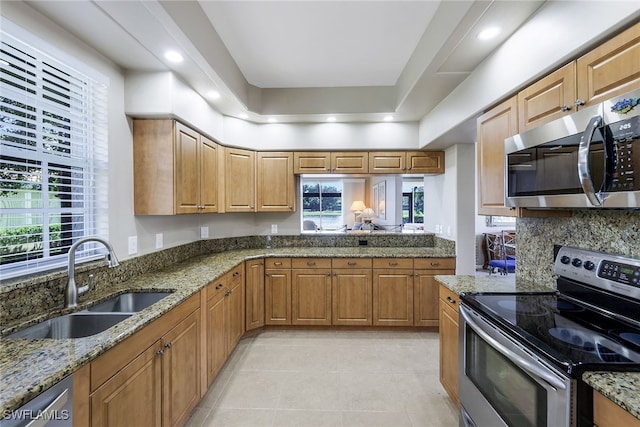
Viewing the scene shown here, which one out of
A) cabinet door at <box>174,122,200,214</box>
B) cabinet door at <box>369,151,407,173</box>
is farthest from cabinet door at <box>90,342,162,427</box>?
cabinet door at <box>369,151,407,173</box>

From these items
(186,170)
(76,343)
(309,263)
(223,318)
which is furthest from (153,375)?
(309,263)

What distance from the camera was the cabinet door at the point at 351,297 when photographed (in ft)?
11.1

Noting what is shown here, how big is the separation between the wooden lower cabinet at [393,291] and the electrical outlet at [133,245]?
7.58 ft

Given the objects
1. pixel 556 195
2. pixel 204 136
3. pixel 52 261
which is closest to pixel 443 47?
pixel 556 195

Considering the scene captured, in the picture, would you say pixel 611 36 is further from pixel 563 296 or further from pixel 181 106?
pixel 181 106

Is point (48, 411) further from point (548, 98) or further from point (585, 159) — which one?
point (548, 98)

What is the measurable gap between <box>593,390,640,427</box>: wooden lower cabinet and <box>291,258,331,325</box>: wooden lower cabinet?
8.38 feet

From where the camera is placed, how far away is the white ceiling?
1655mm

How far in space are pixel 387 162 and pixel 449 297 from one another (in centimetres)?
199

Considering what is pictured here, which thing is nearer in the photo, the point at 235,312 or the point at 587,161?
the point at 587,161

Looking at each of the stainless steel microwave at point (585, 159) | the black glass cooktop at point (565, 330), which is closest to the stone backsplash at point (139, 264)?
the black glass cooktop at point (565, 330)

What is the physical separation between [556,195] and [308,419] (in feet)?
6.56

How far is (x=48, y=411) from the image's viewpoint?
3.02 feet

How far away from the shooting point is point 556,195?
1.40 metres
